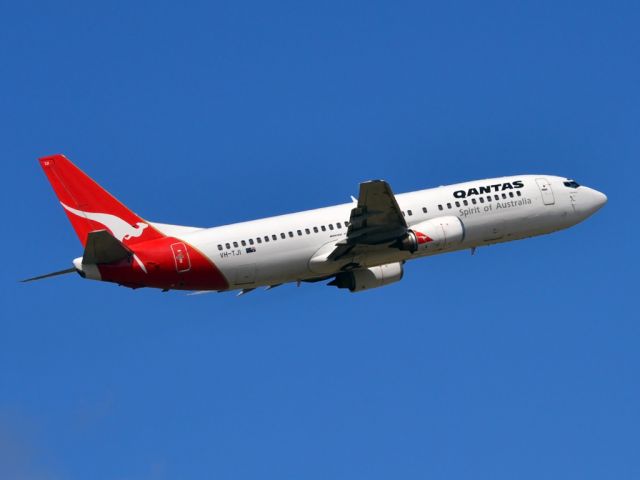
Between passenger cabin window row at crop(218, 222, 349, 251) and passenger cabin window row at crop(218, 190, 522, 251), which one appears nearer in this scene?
passenger cabin window row at crop(218, 222, 349, 251)

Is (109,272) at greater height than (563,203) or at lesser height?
lesser

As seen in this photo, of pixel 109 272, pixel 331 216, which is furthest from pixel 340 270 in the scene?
pixel 109 272

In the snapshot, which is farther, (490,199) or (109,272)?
(490,199)

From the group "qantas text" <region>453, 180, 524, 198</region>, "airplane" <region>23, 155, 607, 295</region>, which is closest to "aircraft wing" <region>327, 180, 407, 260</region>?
"airplane" <region>23, 155, 607, 295</region>

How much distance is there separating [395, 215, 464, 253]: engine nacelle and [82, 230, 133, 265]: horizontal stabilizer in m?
14.4

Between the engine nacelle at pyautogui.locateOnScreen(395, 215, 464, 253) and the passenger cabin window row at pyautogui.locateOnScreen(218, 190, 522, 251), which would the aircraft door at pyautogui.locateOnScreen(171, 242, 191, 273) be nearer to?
the passenger cabin window row at pyautogui.locateOnScreen(218, 190, 522, 251)

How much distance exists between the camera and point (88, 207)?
221 ft

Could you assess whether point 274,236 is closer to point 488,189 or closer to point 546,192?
point 488,189

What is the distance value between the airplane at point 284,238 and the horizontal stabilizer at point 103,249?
5cm

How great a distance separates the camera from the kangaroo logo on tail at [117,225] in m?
67.5

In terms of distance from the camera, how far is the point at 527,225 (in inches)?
2938

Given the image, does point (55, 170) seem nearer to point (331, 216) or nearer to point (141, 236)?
point (141, 236)

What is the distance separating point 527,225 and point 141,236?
71.0 feet

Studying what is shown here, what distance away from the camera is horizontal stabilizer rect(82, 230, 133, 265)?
6350 cm
